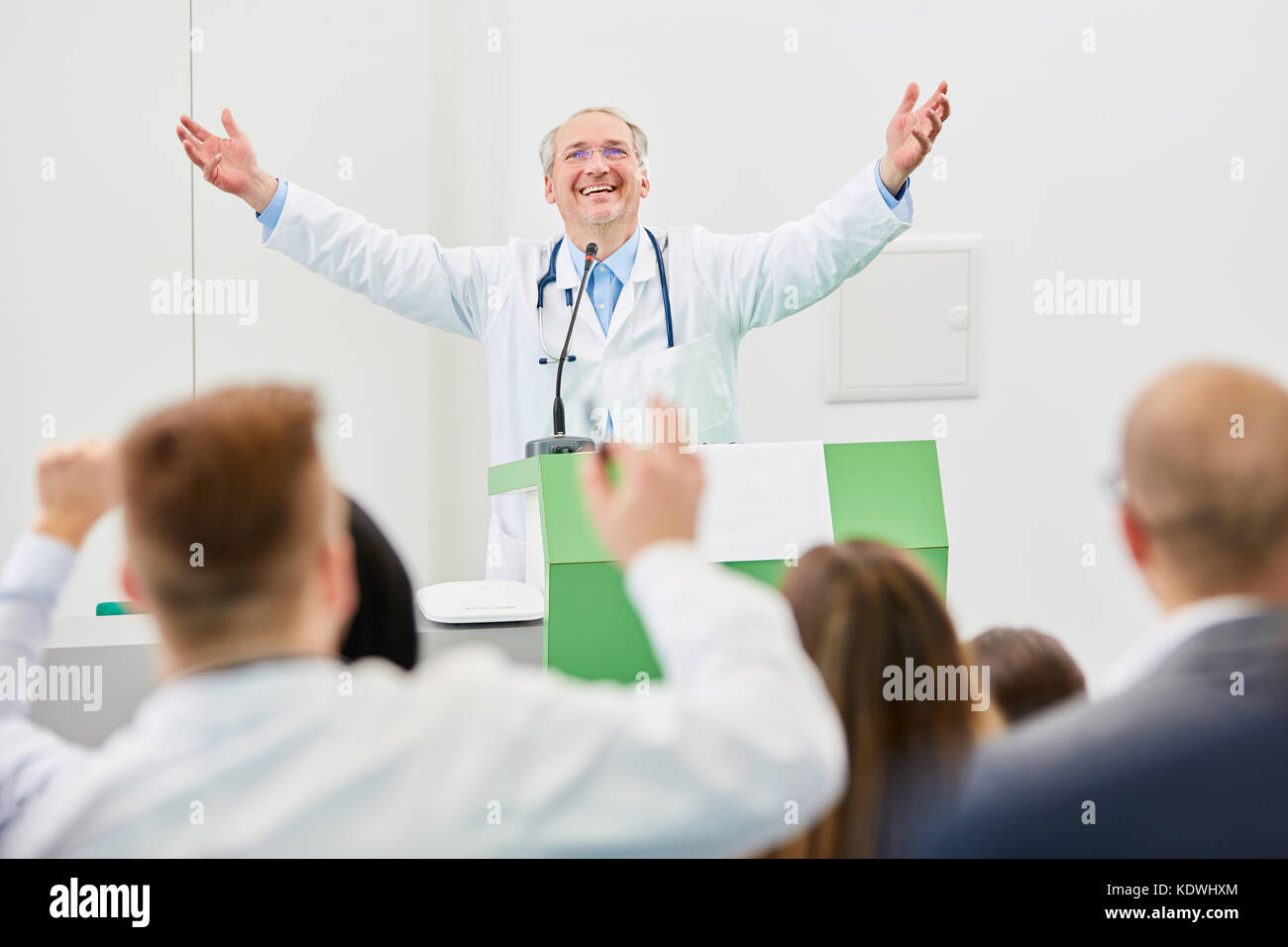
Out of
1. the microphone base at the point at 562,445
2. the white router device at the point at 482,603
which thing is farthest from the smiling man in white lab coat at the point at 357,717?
the white router device at the point at 482,603

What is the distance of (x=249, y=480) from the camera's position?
1.63ft

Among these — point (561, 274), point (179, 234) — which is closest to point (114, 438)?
point (561, 274)

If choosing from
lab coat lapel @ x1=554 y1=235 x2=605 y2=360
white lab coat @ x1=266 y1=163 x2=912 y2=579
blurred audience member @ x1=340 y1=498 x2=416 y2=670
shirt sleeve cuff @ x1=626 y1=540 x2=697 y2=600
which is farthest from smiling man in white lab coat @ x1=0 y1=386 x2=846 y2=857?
lab coat lapel @ x1=554 y1=235 x2=605 y2=360

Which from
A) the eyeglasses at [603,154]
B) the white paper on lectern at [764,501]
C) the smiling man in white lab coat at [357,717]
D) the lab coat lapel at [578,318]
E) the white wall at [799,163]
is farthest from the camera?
the white wall at [799,163]

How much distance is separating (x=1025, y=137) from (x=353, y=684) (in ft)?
6.83

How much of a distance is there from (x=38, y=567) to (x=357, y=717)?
22 centimetres

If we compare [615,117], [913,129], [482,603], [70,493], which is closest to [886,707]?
[70,493]

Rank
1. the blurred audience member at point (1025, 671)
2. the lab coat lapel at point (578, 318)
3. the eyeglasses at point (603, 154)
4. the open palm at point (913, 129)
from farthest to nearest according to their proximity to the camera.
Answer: the eyeglasses at point (603, 154), the lab coat lapel at point (578, 318), the open palm at point (913, 129), the blurred audience member at point (1025, 671)

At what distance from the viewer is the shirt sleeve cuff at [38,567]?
0.57m

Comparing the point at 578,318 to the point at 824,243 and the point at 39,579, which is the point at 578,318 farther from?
the point at 39,579

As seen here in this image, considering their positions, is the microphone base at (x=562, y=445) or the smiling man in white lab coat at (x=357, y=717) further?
the microphone base at (x=562, y=445)

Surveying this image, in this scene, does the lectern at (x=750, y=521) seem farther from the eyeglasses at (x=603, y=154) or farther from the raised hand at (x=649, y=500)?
the eyeglasses at (x=603, y=154)

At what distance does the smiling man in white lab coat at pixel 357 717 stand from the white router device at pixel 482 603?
614mm

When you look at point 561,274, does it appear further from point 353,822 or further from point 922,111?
point 353,822
